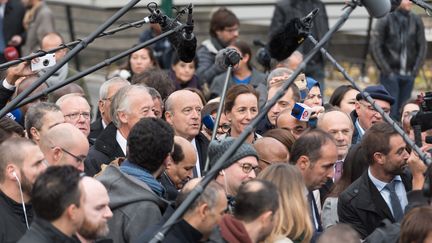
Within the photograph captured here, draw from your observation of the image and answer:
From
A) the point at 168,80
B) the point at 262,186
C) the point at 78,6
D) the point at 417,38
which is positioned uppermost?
the point at 262,186

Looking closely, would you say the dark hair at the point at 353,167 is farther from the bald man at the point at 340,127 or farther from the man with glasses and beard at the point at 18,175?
the man with glasses and beard at the point at 18,175

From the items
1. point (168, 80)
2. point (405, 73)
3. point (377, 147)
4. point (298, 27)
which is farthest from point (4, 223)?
point (405, 73)

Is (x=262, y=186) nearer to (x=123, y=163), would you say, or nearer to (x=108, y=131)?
(x=123, y=163)

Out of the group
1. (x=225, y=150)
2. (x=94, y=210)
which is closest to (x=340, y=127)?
(x=225, y=150)

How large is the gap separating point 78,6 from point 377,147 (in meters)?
12.5

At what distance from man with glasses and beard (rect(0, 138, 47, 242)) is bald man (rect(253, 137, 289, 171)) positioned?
2.00m

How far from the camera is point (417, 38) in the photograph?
16438mm

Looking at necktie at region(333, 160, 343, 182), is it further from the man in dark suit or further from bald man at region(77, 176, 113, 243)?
bald man at region(77, 176, 113, 243)

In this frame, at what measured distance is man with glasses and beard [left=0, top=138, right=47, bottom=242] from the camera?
791 centimetres

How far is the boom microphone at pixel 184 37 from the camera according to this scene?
8.40m

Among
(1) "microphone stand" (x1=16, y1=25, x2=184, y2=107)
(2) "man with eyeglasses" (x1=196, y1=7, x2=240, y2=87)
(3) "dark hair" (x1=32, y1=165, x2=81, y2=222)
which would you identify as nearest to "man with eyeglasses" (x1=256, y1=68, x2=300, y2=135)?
(2) "man with eyeglasses" (x1=196, y1=7, x2=240, y2=87)

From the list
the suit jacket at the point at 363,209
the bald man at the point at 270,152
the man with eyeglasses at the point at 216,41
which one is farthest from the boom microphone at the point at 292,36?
the man with eyeglasses at the point at 216,41

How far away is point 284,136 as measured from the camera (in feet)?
32.6

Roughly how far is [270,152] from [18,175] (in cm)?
220
